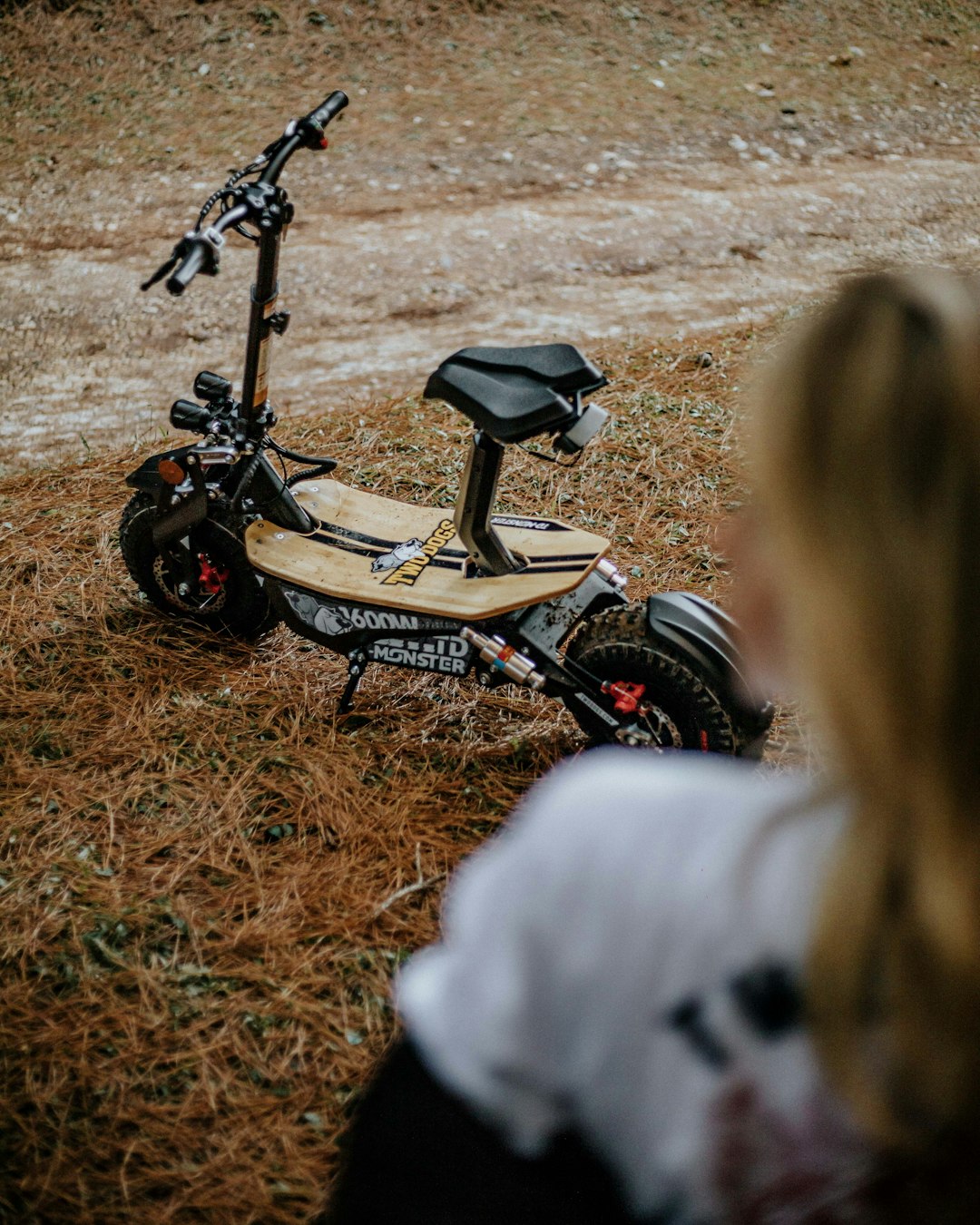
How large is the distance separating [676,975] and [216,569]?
7.81 ft

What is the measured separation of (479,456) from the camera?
2.38 metres

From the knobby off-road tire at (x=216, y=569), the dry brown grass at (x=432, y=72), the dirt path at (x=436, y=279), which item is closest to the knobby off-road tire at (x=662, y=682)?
the knobby off-road tire at (x=216, y=569)

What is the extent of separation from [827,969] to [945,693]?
8.2 inches

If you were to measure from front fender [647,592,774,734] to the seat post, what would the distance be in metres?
0.42

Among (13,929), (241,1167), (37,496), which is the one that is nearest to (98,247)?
(37,496)

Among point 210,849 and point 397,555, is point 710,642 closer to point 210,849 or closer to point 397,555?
point 397,555

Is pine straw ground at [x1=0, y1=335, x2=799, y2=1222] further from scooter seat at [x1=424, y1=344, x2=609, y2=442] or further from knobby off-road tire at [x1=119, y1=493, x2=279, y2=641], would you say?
scooter seat at [x1=424, y1=344, x2=609, y2=442]

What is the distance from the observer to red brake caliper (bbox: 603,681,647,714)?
2.35 m

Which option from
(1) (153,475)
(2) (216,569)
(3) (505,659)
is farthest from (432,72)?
(3) (505,659)

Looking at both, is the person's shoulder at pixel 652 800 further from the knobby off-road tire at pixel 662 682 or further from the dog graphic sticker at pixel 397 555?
the dog graphic sticker at pixel 397 555

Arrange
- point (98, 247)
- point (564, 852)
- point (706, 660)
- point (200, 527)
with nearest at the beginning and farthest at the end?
1. point (564, 852)
2. point (706, 660)
3. point (200, 527)
4. point (98, 247)

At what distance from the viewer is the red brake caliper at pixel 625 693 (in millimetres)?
2346

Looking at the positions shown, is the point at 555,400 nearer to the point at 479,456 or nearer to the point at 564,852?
the point at 479,456

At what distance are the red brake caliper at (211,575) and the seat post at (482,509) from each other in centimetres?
81
